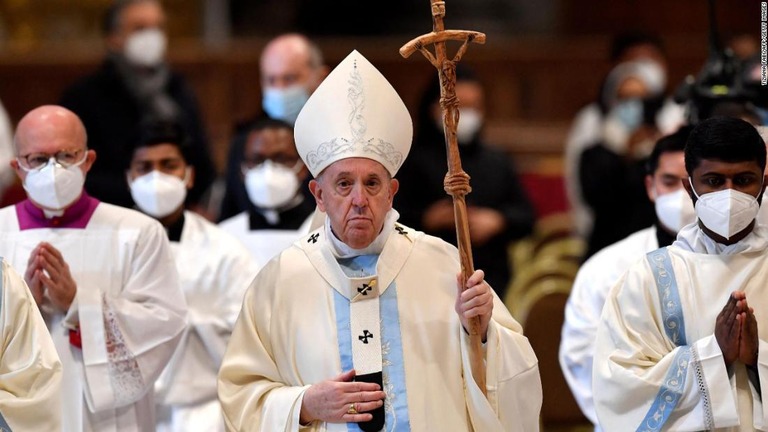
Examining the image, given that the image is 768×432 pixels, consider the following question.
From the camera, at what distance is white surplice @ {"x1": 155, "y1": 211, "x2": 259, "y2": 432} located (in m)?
7.65

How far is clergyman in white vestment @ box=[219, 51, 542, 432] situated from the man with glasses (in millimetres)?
2069

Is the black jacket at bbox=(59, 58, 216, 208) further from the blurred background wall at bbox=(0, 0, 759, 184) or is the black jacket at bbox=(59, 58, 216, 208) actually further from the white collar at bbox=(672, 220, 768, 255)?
the white collar at bbox=(672, 220, 768, 255)

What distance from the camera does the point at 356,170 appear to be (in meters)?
6.00

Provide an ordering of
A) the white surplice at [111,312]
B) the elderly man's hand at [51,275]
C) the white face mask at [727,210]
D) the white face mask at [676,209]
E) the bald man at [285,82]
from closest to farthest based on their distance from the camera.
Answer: the white face mask at [727,210] < the elderly man's hand at [51,275] < the white surplice at [111,312] < the white face mask at [676,209] < the bald man at [285,82]

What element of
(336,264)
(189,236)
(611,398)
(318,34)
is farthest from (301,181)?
(318,34)

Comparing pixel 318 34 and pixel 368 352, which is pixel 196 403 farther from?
pixel 318 34

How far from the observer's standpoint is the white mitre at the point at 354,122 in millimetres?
6059

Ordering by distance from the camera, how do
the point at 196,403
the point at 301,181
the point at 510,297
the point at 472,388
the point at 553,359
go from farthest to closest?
the point at 510,297 < the point at 553,359 < the point at 301,181 < the point at 196,403 < the point at 472,388

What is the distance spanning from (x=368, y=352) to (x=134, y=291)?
4.41 ft

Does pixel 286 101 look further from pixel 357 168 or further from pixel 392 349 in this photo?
pixel 392 349

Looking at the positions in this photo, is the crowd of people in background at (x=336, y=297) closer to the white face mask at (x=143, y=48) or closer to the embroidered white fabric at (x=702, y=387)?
the embroidered white fabric at (x=702, y=387)

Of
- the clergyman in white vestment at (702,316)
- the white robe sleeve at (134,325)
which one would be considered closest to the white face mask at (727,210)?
the clergyman in white vestment at (702,316)

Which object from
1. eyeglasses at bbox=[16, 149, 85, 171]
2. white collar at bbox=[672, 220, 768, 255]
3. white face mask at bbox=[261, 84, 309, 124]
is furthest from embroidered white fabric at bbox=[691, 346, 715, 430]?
white face mask at bbox=[261, 84, 309, 124]

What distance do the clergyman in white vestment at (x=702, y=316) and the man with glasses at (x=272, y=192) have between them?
2689 mm
